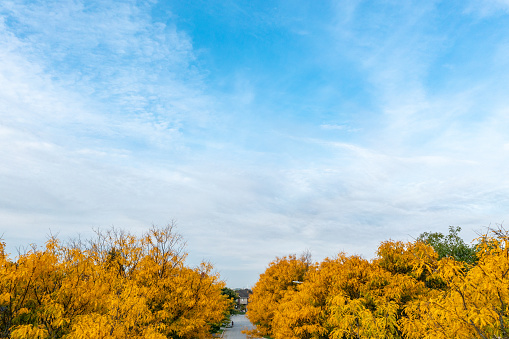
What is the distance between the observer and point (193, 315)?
69.9ft

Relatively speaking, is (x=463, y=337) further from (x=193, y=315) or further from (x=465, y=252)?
(x=465, y=252)

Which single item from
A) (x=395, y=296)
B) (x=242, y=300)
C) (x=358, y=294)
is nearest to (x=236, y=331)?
(x=358, y=294)

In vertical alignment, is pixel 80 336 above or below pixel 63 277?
below

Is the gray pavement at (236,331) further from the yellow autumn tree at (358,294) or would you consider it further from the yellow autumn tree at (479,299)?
the yellow autumn tree at (479,299)

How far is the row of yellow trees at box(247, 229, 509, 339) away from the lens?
9.88 metres

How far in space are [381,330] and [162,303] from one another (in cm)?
1229

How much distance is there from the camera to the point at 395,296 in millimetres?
21219

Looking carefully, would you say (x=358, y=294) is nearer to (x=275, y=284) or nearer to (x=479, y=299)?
(x=479, y=299)

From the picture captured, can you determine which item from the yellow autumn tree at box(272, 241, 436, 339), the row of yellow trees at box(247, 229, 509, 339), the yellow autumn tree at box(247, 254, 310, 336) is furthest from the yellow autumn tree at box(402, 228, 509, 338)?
the yellow autumn tree at box(247, 254, 310, 336)

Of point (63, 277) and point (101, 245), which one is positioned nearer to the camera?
point (63, 277)

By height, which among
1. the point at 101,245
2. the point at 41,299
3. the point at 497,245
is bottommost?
the point at 41,299

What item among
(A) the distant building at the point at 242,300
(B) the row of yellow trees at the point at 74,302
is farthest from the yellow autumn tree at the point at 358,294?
(A) the distant building at the point at 242,300

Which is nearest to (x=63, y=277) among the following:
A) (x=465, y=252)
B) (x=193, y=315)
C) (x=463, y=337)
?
(x=193, y=315)

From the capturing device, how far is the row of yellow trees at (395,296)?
988cm
